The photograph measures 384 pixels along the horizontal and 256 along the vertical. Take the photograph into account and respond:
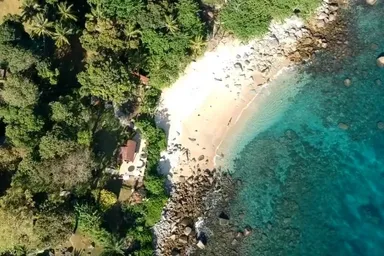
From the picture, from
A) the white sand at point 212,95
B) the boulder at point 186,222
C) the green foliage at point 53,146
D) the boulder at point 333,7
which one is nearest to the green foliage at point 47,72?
the green foliage at point 53,146

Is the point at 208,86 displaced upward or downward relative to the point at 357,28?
downward

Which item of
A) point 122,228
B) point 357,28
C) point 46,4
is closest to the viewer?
point 46,4

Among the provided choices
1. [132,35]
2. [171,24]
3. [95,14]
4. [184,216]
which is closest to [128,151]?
[184,216]

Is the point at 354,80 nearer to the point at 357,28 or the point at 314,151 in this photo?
the point at 357,28

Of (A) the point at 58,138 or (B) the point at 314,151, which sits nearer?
(A) the point at 58,138

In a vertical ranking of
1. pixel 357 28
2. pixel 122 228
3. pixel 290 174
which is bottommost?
pixel 122 228

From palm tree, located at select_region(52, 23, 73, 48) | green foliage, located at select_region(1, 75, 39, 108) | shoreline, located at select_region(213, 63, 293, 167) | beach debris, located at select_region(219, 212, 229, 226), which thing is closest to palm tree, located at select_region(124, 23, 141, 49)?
palm tree, located at select_region(52, 23, 73, 48)

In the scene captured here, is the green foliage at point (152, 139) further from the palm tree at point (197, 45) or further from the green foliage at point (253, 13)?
the green foliage at point (253, 13)

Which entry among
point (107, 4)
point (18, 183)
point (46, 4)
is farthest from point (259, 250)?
point (46, 4)
